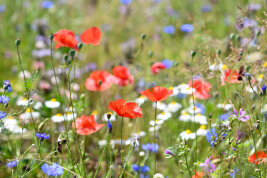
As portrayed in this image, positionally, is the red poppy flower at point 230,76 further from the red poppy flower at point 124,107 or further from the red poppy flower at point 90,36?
the red poppy flower at point 90,36

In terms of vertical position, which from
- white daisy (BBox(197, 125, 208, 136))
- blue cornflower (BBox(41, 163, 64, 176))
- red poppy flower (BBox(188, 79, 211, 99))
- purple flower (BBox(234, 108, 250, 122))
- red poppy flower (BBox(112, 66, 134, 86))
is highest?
red poppy flower (BBox(112, 66, 134, 86))

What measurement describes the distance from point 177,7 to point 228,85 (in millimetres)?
3297

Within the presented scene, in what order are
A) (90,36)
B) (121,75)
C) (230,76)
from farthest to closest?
1. (121,75)
2. (90,36)
3. (230,76)

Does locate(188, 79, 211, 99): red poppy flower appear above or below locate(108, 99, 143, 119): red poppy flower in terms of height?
above

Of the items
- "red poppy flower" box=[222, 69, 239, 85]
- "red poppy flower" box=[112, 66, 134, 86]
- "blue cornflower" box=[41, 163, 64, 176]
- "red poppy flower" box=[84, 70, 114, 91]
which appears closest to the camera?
"blue cornflower" box=[41, 163, 64, 176]

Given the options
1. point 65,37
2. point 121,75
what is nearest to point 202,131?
point 121,75

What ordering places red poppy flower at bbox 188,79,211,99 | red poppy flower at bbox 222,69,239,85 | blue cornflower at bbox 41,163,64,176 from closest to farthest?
blue cornflower at bbox 41,163,64,176 < red poppy flower at bbox 222,69,239,85 < red poppy flower at bbox 188,79,211,99

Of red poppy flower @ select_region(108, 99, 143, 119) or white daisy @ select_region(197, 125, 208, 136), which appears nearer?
red poppy flower @ select_region(108, 99, 143, 119)

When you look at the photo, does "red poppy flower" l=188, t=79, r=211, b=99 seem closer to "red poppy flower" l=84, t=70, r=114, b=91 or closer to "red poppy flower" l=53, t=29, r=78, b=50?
"red poppy flower" l=84, t=70, r=114, b=91

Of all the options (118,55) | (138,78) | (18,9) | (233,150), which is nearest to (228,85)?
(233,150)

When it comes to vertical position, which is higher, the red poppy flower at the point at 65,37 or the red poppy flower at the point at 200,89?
the red poppy flower at the point at 65,37

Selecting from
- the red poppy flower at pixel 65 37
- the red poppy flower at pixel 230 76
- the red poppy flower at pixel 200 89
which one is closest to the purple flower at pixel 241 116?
the red poppy flower at pixel 230 76

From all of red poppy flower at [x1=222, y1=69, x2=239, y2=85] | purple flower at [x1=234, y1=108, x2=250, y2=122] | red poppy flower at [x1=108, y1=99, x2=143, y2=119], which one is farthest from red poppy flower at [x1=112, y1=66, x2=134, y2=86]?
purple flower at [x1=234, y1=108, x2=250, y2=122]

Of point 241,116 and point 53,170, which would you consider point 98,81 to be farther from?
point 241,116
